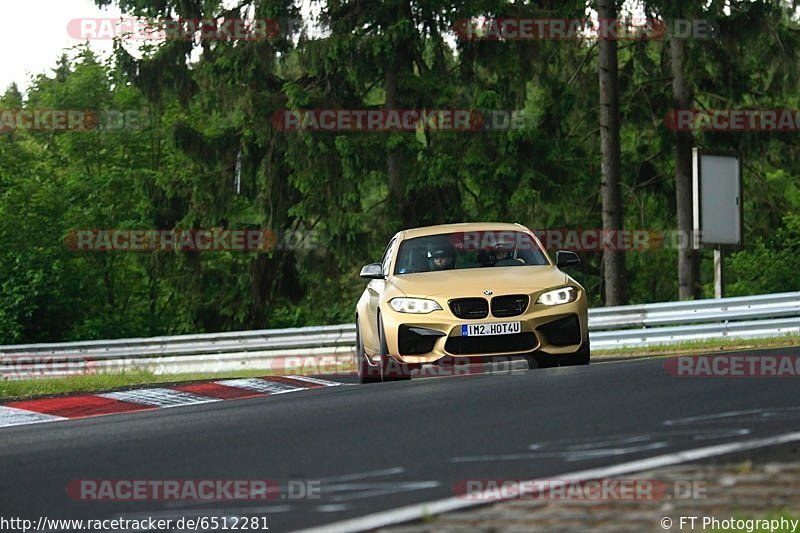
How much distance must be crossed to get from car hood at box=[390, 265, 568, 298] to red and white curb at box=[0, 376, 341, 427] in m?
1.75

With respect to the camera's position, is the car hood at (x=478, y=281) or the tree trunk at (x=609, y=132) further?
the tree trunk at (x=609, y=132)

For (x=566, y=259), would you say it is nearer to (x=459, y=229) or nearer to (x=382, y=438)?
(x=459, y=229)

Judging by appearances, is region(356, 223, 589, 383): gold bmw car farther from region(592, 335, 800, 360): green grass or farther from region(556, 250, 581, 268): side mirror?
region(592, 335, 800, 360): green grass

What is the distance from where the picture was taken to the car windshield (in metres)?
15.5

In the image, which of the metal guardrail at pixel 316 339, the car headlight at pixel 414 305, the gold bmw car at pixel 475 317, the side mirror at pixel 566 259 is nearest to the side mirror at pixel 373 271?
the gold bmw car at pixel 475 317

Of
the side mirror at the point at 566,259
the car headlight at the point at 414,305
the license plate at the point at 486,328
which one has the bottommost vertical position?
the license plate at the point at 486,328

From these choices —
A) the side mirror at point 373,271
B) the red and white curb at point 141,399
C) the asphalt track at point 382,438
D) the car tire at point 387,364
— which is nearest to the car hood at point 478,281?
the side mirror at point 373,271

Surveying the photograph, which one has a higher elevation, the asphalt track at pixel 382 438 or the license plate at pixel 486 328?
the license plate at pixel 486 328

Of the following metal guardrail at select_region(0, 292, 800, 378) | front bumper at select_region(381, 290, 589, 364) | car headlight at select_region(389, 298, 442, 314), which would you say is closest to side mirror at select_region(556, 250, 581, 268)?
front bumper at select_region(381, 290, 589, 364)

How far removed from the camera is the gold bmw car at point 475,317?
14.2 metres

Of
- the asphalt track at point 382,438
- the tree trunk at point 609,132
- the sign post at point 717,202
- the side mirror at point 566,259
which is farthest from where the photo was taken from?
the tree trunk at point 609,132

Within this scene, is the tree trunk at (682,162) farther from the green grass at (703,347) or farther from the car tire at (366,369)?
the car tire at (366,369)

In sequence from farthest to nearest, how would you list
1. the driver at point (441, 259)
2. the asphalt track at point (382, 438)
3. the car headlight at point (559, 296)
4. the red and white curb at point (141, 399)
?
the driver at point (441, 259) < the car headlight at point (559, 296) < the red and white curb at point (141, 399) < the asphalt track at point (382, 438)

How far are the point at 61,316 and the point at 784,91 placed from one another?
982 inches
